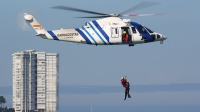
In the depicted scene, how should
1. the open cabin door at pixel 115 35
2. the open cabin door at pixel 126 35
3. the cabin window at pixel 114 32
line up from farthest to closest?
1. the cabin window at pixel 114 32
2. the open cabin door at pixel 115 35
3. the open cabin door at pixel 126 35

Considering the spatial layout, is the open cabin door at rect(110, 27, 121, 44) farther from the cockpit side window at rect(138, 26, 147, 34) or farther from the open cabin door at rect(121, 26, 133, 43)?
the cockpit side window at rect(138, 26, 147, 34)

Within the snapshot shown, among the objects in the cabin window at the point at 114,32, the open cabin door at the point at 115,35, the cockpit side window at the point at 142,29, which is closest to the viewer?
the open cabin door at the point at 115,35

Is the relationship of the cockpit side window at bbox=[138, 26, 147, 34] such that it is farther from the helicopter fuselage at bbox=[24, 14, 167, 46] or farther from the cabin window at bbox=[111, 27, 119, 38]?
the cabin window at bbox=[111, 27, 119, 38]

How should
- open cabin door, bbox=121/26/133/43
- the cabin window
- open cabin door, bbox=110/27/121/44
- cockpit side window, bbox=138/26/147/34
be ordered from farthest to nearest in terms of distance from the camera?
cockpit side window, bbox=138/26/147/34, the cabin window, open cabin door, bbox=110/27/121/44, open cabin door, bbox=121/26/133/43

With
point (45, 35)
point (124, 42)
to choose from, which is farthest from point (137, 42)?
point (45, 35)

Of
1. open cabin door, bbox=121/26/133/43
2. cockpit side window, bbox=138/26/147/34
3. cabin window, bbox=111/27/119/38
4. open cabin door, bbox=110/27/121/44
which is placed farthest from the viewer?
cockpit side window, bbox=138/26/147/34

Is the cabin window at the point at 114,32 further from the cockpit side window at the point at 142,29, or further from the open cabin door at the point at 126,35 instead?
the cockpit side window at the point at 142,29

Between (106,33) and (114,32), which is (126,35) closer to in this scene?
(114,32)

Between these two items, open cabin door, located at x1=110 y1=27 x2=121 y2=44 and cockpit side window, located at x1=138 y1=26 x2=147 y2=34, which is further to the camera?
cockpit side window, located at x1=138 y1=26 x2=147 y2=34

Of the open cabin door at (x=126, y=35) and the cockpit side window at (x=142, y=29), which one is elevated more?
the cockpit side window at (x=142, y=29)

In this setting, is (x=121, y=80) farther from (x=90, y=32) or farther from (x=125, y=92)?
(x=90, y=32)

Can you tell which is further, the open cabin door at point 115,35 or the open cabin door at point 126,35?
the open cabin door at point 115,35

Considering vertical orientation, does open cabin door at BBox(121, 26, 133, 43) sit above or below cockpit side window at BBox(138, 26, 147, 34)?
below

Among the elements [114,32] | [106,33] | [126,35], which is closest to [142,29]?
[126,35]
